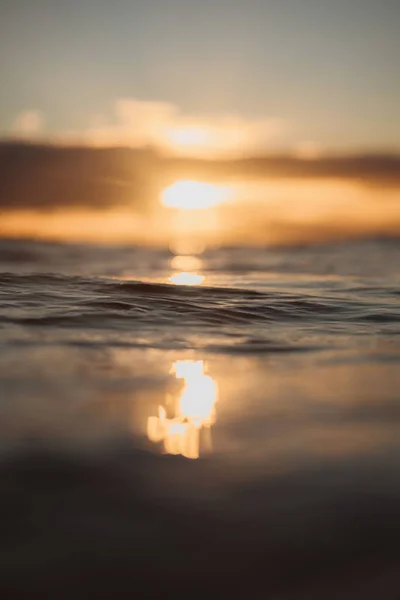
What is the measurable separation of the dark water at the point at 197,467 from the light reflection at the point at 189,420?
0.01 m

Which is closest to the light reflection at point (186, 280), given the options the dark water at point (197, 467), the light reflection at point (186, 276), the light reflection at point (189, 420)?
the light reflection at point (186, 276)

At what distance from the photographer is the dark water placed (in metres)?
1.60

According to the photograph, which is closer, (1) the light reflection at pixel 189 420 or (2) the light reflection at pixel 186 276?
(1) the light reflection at pixel 189 420

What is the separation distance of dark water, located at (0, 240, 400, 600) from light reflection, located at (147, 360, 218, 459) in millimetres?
12

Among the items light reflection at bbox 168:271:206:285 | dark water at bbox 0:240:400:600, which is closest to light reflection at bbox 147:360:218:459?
dark water at bbox 0:240:400:600

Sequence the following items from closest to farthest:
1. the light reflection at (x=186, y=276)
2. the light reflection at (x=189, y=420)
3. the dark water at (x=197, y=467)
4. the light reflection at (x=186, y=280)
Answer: the dark water at (x=197, y=467) → the light reflection at (x=189, y=420) → the light reflection at (x=186, y=280) → the light reflection at (x=186, y=276)

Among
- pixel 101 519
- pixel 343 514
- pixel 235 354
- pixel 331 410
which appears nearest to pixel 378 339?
pixel 235 354

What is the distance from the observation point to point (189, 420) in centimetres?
283

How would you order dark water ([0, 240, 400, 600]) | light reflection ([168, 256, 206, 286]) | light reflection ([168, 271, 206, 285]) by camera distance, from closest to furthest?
dark water ([0, 240, 400, 600]) < light reflection ([168, 271, 206, 285]) < light reflection ([168, 256, 206, 286])

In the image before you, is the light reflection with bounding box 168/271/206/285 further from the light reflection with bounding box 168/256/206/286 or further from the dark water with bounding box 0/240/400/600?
the dark water with bounding box 0/240/400/600

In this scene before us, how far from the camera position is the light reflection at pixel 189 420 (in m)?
2.48

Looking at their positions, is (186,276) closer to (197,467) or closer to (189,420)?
(189,420)

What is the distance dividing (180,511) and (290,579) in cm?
42

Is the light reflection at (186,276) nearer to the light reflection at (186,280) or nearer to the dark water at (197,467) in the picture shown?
the light reflection at (186,280)
